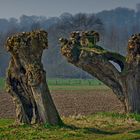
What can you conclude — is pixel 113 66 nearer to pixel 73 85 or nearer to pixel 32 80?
pixel 32 80

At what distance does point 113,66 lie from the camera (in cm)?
2684

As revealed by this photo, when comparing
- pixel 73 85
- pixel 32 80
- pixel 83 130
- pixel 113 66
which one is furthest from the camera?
pixel 73 85

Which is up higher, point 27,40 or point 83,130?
point 27,40

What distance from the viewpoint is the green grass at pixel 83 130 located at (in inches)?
717

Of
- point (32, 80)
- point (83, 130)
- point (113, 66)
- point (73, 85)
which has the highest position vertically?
point (113, 66)

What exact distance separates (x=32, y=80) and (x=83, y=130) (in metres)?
3.10

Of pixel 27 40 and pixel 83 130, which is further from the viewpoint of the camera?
pixel 27 40

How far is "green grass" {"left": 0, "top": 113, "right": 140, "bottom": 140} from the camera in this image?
59.7ft

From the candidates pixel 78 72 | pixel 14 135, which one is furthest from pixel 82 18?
pixel 14 135

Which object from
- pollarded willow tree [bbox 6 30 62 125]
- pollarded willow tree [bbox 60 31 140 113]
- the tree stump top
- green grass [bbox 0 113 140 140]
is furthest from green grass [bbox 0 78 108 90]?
the tree stump top

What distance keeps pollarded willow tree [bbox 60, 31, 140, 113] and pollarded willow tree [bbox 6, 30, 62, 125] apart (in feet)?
15.6

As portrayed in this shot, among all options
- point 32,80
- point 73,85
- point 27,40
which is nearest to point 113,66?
point 32,80

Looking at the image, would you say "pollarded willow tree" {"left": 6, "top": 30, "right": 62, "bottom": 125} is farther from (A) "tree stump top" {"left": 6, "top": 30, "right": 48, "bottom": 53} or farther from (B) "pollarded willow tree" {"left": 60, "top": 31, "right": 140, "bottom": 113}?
(B) "pollarded willow tree" {"left": 60, "top": 31, "right": 140, "bottom": 113}

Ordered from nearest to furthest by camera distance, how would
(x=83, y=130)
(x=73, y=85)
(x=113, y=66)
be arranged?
(x=83, y=130)
(x=113, y=66)
(x=73, y=85)
